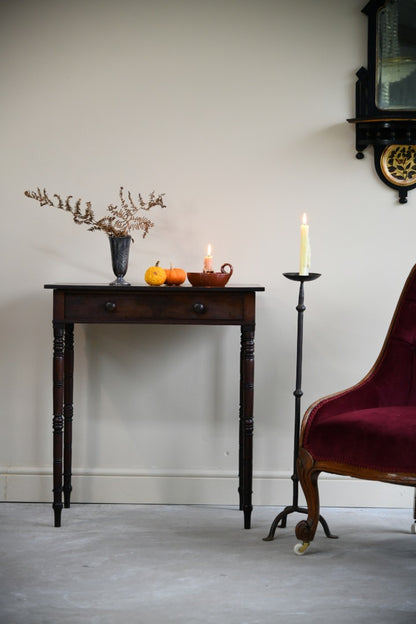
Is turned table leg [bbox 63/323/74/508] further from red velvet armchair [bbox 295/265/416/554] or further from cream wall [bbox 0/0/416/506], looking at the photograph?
red velvet armchair [bbox 295/265/416/554]

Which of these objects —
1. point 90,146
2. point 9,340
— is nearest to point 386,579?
point 9,340

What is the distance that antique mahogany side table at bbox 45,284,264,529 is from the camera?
9.65ft

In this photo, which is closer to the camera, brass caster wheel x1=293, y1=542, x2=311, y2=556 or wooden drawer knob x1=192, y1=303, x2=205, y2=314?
brass caster wheel x1=293, y1=542, x2=311, y2=556

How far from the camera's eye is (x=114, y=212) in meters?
3.24

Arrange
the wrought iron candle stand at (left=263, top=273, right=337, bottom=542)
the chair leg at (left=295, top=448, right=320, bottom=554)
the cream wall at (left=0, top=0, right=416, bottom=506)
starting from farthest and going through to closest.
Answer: the cream wall at (left=0, top=0, right=416, bottom=506)
the wrought iron candle stand at (left=263, top=273, right=337, bottom=542)
the chair leg at (left=295, top=448, right=320, bottom=554)

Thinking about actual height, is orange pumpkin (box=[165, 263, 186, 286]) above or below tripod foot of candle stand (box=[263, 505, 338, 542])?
above

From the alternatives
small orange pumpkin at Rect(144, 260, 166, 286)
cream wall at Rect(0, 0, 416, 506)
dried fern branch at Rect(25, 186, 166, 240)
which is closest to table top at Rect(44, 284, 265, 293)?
small orange pumpkin at Rect(144, 260, 166, 286)

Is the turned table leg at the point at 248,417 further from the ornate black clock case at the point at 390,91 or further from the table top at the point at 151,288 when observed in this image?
the ornate black clock case at the point at 390,91

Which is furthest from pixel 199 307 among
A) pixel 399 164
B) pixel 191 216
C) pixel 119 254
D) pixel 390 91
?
pixel 390 91

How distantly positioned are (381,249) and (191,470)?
119cm

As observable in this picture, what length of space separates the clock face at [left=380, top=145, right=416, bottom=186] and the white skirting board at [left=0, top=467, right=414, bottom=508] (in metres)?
1.23

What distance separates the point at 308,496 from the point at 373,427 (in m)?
0.36

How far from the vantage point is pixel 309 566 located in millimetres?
2592

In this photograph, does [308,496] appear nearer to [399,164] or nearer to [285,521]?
[285,521]
